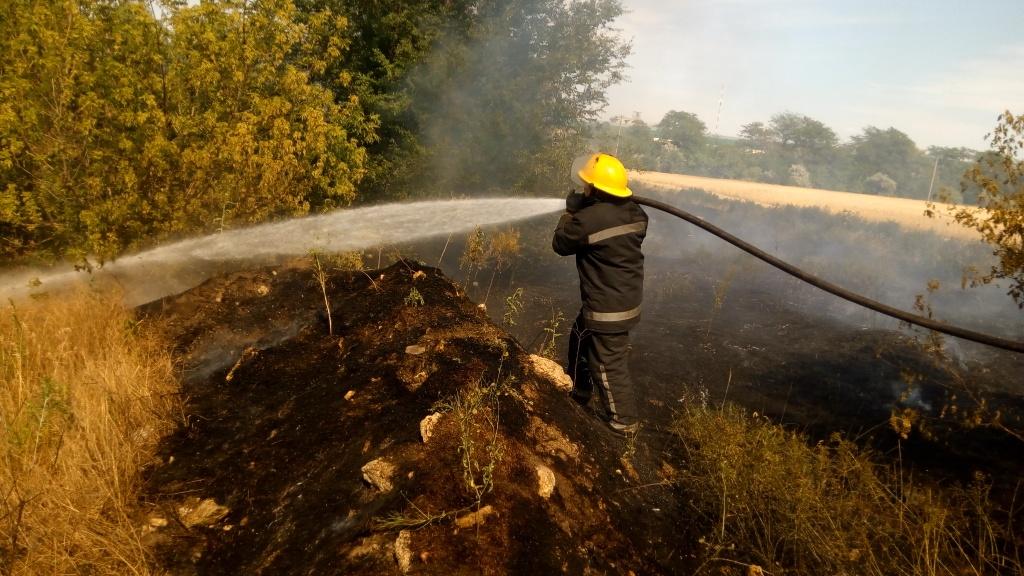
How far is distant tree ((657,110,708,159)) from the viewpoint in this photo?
202 feet

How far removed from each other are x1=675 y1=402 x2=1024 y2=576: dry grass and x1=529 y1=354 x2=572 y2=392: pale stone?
3.71 feet

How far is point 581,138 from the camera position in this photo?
14.3 m

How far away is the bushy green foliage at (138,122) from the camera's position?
Answer: 423cm

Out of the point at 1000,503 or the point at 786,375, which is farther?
the point at 786,375

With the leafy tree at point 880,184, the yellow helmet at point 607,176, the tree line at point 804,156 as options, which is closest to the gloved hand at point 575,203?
the yellow helmet at point 607,176

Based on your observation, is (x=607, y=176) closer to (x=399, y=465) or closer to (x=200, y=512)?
(x=399, y=465)

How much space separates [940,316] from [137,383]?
39.6 feet

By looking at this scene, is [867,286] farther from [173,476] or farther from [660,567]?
[173,476]

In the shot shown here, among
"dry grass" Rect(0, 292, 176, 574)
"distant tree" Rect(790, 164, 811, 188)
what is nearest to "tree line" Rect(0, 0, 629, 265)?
"dry grass" Rect(0, 292, 176, 574)

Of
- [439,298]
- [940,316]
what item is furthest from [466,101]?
[940,316]

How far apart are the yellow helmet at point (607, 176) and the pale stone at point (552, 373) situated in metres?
1.38

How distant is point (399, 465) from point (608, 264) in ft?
7.15

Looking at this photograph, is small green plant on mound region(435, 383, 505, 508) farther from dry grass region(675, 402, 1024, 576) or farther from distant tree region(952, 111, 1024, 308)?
distant tree region(952, 111, 1024, 308)

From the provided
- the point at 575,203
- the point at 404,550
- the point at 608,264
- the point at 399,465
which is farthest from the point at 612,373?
the point at 404,550
